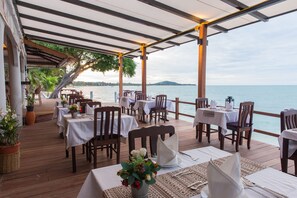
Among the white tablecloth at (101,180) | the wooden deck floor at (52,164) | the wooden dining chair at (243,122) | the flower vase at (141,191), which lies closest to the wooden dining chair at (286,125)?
the wooden deck floor at (52,164)

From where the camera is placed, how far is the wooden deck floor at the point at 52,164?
2373 millimetres

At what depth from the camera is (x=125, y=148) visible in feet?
12.7

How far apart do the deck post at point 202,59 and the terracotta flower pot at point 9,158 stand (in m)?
4.24

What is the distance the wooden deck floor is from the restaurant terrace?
0.5 inches

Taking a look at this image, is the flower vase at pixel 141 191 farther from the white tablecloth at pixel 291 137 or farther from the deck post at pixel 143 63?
the deck post at pixel 143 63

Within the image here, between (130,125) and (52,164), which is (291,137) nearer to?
(130,125)

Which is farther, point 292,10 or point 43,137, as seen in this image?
point 43,137

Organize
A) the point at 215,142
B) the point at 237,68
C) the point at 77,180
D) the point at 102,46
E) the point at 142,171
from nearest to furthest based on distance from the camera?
the point at 142,171
the point at 77,180
the point at 215,142
the point at 102,46
the point at 237,68

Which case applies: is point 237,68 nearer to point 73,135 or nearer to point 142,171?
point 73,135

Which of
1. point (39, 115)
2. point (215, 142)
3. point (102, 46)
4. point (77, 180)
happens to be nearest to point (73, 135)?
point (77, 180)

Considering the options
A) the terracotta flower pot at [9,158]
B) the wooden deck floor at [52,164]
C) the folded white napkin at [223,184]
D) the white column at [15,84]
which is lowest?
the wooden deck floor at [52,164]

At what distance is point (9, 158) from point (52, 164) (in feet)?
1.99

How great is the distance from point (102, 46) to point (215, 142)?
618 centimetres

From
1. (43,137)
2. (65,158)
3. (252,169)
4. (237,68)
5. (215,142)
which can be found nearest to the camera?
(252,169)
